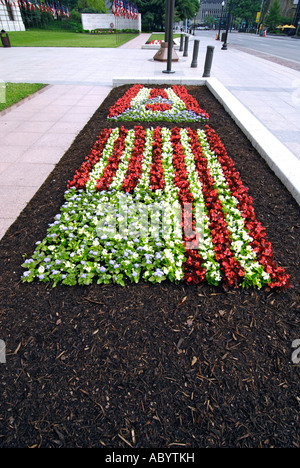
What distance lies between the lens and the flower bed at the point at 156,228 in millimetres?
3031

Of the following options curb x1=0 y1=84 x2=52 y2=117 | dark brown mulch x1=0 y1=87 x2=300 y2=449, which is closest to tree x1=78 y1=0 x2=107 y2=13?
curb x1=0 y1=84 x2=52 y2=117

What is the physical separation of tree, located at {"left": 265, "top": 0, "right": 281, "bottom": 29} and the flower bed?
85.7 meters

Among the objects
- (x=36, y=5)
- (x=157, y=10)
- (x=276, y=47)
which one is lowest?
(x=276, y=47)

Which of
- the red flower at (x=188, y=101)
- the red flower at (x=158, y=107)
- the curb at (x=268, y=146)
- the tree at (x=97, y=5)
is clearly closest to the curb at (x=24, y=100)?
the red flower at (x=158, y=107)

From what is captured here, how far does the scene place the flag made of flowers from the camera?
7.36m

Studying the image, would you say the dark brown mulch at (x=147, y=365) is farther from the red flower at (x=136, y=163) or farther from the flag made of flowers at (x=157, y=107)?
the flag made of flowers at (x=157, y=107)

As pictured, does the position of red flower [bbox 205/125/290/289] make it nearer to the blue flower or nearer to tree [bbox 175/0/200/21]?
Answer: the blue flower

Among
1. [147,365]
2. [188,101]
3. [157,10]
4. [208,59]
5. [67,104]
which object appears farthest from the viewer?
[157,10]

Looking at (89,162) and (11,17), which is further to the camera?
(11,17)

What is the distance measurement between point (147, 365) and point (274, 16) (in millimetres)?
90350

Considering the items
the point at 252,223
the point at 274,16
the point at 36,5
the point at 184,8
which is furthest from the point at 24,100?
the point at 274,16

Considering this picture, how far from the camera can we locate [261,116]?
25.1 feet

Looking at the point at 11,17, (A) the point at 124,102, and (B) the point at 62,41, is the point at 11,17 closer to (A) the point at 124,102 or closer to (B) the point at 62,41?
(B) the point at 62,41

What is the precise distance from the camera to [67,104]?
850 cm
